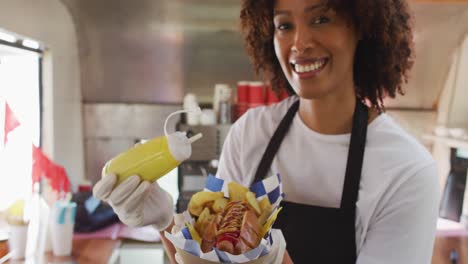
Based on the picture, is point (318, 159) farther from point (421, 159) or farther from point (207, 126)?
point (207, 126)

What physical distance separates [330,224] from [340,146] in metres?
0.18

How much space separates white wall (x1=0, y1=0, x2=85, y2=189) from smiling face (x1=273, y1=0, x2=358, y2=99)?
1.00 meters

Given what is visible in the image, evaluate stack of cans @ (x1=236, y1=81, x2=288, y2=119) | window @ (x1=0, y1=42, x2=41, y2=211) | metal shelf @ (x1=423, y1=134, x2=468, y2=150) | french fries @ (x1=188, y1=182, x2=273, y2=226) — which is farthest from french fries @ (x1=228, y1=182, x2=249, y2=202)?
metal shelf @ (x1=423, y1=134, x2=468, y2=150)

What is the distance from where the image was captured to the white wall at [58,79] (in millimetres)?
1502

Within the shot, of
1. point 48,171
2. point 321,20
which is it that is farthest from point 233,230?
point 48,171

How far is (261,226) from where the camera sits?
631 millimetres

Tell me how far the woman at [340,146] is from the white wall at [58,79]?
94 cm

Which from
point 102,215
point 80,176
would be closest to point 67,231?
point 102,215

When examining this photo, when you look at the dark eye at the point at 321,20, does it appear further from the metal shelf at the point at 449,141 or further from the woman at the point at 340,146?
the metal shelf at the point at 449,141

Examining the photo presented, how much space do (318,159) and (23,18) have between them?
1.15 m

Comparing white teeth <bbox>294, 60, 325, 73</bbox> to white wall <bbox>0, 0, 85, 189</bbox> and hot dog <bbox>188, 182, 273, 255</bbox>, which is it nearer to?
hot dog <bbox>188, 182, 273, 255</bbox>

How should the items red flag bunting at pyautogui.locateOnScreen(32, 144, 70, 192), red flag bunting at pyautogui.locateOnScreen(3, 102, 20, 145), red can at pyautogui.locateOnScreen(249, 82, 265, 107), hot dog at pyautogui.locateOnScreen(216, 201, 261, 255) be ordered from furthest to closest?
red can at pyautogui.locateOnScreen(249, 82, 265, 107) → red flag bunting at pyautogui.locateOnScreen(32, 144, 70, 192) → red flag bunting at pyautogui.locateOnScreen(3, 102, 20, 145) → hot dog at pyautogui.locateOnScreen(216, 201, 261, 255)

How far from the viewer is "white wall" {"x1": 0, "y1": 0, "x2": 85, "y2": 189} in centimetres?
150

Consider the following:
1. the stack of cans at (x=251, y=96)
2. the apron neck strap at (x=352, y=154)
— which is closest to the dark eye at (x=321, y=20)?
the apron neck strap at (x=352, y=154)
